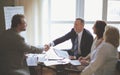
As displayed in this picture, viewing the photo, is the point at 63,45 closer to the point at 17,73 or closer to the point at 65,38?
the point at 65,38

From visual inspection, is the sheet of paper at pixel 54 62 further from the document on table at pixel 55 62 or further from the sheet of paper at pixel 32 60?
the sheet of paper at pixel 32 60

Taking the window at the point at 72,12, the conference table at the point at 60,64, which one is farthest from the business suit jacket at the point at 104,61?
the window at the point at 72,12

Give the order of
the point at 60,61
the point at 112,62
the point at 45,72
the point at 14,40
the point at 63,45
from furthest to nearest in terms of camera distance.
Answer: the point at 63,45
the point at 45,72
the point at 60,61
the point at 14,40
the point at 112,62

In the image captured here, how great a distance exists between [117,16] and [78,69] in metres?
2.63

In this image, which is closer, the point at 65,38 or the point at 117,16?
the point at 65,38

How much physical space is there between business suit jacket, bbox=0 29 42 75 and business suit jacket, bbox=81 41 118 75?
0.84 metres

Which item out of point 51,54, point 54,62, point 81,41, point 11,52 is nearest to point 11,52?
point 11,52

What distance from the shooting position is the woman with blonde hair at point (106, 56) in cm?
256

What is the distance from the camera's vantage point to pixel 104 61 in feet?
8.45

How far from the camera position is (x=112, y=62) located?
2.67m

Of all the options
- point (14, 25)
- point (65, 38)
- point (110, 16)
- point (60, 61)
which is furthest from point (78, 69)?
point (110, 16)

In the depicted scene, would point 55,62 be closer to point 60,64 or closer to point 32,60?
point 60,64

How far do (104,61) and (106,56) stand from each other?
0.06 meters

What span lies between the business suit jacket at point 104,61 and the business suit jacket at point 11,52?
837 mm
